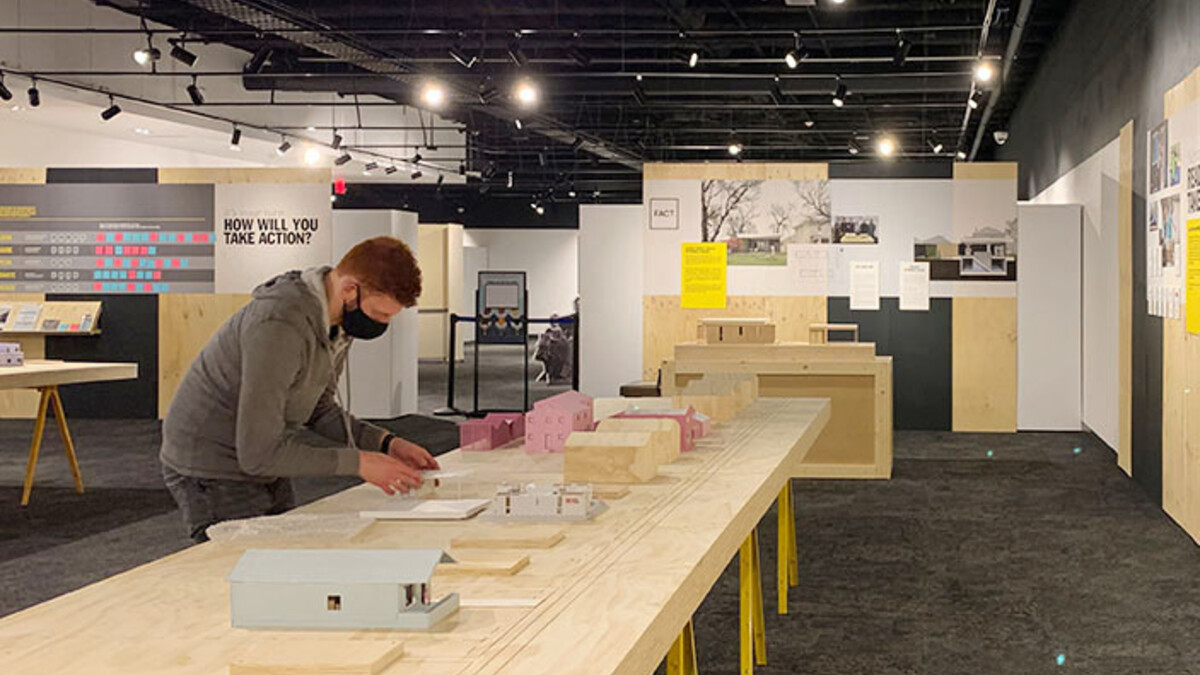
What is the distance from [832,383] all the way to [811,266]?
12.8ft

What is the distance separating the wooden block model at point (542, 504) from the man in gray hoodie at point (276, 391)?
34 centimetres

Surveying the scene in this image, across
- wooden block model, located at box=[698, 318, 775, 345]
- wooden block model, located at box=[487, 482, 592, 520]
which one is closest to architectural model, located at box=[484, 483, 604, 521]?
wooden block model, located at box=[487, 482, 592, 520]

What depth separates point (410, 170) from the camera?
22.9m

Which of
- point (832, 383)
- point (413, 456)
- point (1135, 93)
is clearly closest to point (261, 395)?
point (413, 456)

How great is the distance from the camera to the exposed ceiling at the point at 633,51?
40.5 ft

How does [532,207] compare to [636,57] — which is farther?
[532,207]

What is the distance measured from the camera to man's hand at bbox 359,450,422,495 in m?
3.05

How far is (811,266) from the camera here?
41.4 ft

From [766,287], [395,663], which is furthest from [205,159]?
[395,663]

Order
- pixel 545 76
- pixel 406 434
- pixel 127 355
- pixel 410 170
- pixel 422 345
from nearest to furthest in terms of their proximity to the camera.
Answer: pixel 406 434 < pixel 127 355 < pixel 545 76 < pixel 410 170 < pixel 422 345

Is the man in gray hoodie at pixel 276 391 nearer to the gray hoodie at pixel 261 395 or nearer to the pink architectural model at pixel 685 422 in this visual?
the gray hoodie at pixel 261 395

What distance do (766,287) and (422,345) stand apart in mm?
12963

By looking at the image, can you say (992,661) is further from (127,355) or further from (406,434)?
(127,355)

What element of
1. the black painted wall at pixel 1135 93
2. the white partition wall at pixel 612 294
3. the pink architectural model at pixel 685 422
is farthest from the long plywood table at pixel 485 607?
the white partition wall at pixel 612 294
